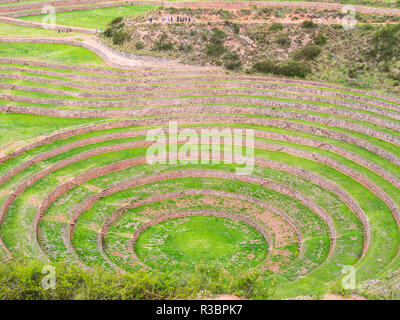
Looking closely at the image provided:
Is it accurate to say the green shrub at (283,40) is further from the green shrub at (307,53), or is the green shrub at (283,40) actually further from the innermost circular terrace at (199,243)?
the innermost circular terrace at (199,243)

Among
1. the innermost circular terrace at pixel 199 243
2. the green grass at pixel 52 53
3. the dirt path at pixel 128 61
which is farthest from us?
the green grass at pixel 52 53

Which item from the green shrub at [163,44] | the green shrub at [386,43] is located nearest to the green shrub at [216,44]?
the green shrub at [163,44]

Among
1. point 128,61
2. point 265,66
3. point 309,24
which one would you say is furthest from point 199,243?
point 309,24

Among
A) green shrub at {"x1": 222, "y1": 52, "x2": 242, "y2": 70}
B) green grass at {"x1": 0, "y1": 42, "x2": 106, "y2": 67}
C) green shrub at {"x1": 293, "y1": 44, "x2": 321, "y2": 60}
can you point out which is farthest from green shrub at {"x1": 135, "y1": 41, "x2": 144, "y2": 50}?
green shrub at {"x1": 293, "y1": 44, "x2": 321, "y2": 60}

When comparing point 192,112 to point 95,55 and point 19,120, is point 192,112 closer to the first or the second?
point 19,120

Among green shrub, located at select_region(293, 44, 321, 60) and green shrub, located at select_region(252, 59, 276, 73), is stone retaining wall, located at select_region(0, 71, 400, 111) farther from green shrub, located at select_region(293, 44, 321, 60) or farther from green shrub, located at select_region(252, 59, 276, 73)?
green shrub, located at select_region(293, 44, 321, 60)

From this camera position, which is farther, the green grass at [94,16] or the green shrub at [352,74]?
the green grass at [94,16]
